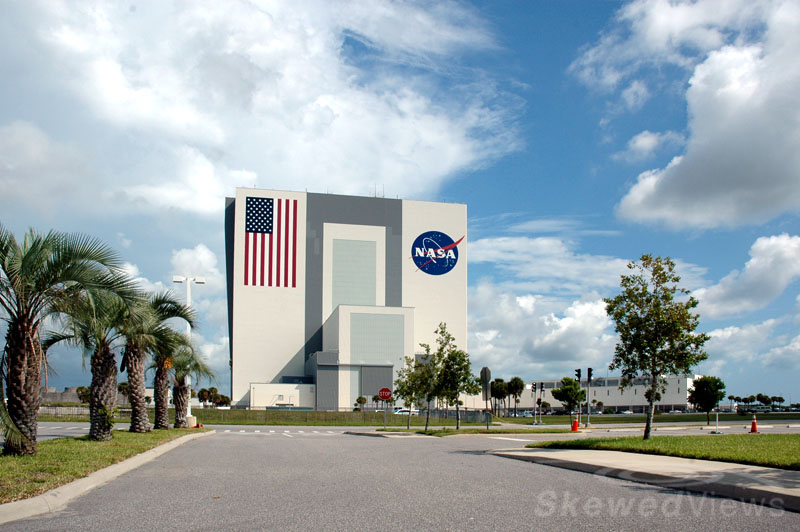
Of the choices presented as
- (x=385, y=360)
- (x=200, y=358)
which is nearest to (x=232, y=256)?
(x=385, y=360)

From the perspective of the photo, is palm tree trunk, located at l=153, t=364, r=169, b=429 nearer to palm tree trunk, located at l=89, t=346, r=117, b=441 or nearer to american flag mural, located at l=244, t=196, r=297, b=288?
palm tree trunk, located at l=89, t=346, r=117, b=441

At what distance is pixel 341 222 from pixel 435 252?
15021mm

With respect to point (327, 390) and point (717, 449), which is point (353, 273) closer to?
point (327, 390)

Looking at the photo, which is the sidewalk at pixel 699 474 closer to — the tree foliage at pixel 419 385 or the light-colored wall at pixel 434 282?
the tree foliage at pixel 419 385

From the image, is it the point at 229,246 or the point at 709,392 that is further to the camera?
the point at 229,246

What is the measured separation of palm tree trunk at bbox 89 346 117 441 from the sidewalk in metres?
13.6

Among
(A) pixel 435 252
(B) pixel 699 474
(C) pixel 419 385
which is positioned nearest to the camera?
(B) pixel 699 474

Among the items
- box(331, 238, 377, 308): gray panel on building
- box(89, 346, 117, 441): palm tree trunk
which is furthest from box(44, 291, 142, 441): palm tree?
box(331, 238, 377, 308): gray panel on building

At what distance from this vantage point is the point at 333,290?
10131 centimetres

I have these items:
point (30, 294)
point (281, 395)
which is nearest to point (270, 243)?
point (281, 395)

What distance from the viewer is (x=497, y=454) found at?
Result: 18031 millimetres

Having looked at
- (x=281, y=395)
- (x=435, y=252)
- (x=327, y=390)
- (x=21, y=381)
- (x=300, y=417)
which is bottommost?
(x=281, y=395)

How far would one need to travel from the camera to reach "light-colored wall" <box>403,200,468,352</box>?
104 m

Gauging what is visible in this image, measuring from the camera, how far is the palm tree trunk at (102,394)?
72.6 ft
